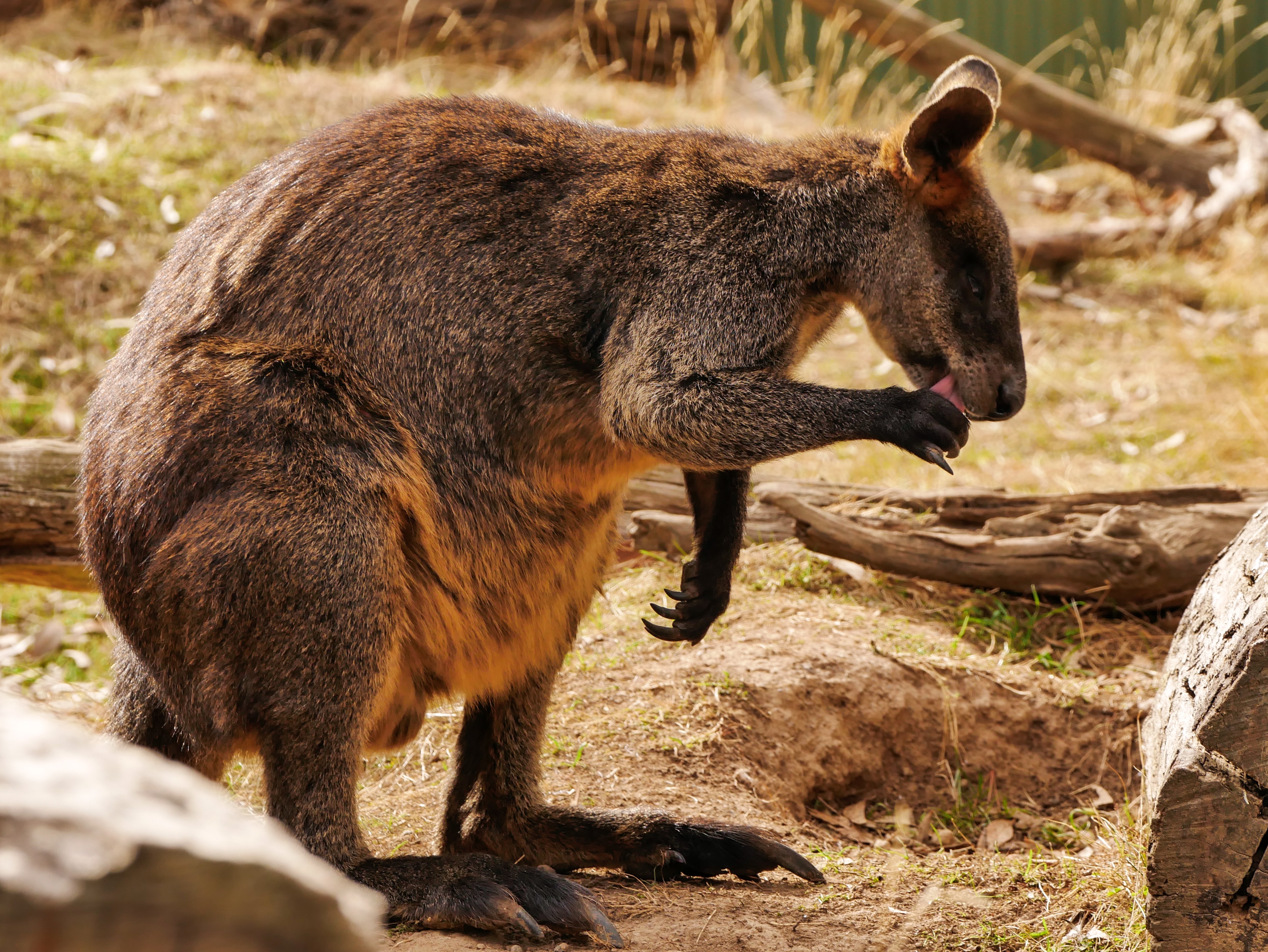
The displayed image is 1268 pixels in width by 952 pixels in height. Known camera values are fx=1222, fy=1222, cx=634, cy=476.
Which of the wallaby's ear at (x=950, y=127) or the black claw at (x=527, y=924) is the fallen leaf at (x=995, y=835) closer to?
the black claw at (x=527, y=924)

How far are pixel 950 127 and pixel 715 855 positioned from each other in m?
2.34

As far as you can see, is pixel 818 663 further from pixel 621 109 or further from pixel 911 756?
pixel 621 109

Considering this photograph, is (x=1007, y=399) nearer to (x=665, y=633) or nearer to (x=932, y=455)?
(x=932, y=455)

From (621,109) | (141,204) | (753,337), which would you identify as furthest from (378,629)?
(621,109)

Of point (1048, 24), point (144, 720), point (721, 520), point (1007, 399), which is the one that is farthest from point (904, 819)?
point (1048, 24)

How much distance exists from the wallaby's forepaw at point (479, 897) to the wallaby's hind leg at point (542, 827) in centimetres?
46

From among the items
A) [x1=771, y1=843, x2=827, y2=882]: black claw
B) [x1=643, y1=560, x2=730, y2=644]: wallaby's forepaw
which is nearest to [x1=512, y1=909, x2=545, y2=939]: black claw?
[x1=771, y1=843, x2=827, y2=882]: black claw

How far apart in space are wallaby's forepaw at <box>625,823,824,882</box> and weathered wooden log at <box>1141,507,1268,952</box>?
44.8 inches

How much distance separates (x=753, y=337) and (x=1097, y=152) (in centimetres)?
908

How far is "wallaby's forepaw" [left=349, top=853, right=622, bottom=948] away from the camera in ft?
10.6

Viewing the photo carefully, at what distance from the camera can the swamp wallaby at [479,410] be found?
10.3 feet

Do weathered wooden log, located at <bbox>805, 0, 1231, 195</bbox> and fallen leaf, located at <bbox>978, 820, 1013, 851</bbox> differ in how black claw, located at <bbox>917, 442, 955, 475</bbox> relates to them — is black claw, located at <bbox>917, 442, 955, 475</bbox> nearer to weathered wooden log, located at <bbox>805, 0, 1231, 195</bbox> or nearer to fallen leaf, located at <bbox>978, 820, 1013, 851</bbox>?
fallen leaf, located at <bbox>978, 820, 1013, 851</bbox>

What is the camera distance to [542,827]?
3.91 metres

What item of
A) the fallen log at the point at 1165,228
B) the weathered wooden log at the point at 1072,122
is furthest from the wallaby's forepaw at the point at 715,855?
the weathered wooden log at the point at 1072,122
